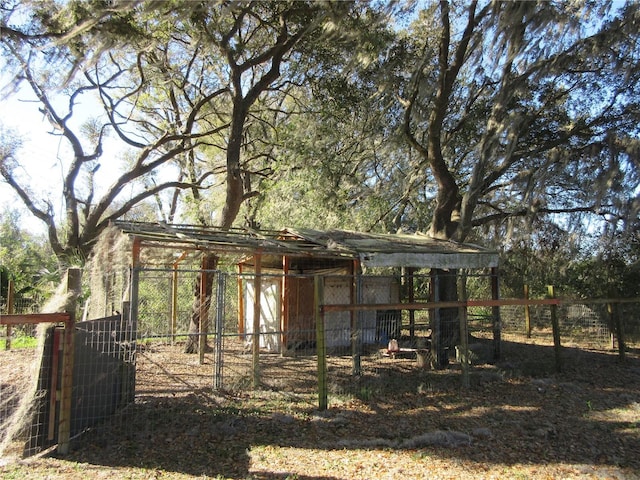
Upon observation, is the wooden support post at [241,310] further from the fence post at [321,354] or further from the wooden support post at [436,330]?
the fence post at [321,354]

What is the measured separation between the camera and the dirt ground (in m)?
4.96

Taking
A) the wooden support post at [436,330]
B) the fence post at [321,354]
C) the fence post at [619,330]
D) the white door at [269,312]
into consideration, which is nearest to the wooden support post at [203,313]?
the white door at [269,312]

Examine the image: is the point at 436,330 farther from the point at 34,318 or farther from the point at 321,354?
the point at 34,318

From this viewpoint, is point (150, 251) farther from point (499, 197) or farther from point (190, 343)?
point (499, 197)

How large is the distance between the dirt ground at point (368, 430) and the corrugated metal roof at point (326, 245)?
7.86ft

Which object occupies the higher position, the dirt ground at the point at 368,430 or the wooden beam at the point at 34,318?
the wooden beam at the point at 34,318

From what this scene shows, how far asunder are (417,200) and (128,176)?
415 inches

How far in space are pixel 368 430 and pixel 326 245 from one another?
15.0 ft

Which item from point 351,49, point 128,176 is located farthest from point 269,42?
point 128,176

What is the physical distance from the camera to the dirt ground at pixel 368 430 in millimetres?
4961

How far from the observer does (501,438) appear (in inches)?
236

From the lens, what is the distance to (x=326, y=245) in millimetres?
10148

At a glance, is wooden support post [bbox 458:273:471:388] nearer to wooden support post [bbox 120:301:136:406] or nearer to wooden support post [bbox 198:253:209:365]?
wooden support post [bbox 198:253:209:365]

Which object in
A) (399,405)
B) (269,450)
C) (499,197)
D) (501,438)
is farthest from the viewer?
(499,197)
